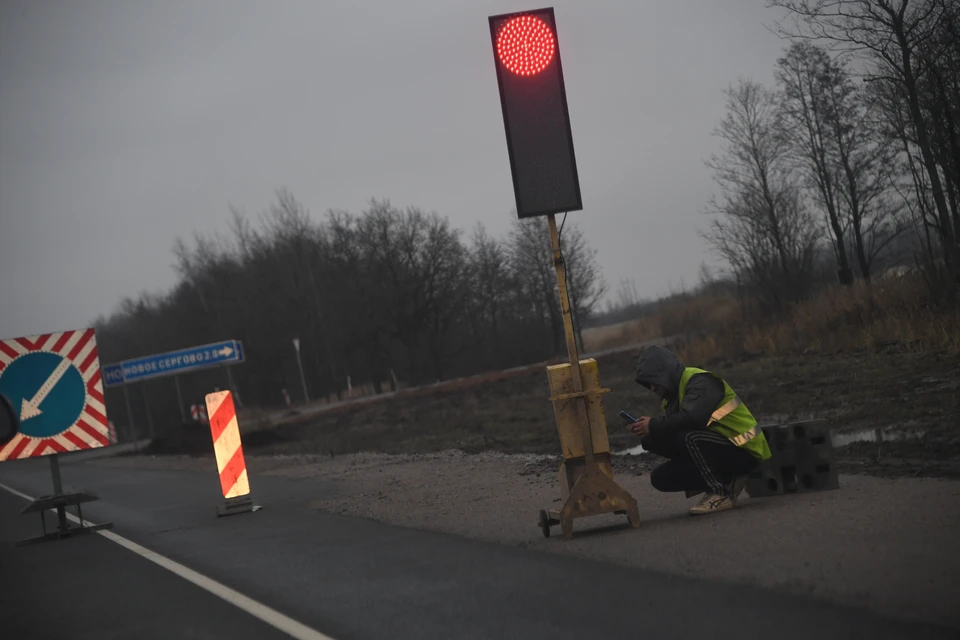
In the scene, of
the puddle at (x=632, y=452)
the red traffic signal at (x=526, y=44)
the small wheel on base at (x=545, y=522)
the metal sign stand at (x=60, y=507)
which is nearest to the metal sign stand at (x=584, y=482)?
the small wheel on base at (x=545, y=522)

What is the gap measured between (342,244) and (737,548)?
68.9 meters

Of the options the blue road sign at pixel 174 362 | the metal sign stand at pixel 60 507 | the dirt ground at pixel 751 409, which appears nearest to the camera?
the dirt ground at pixel 751 409

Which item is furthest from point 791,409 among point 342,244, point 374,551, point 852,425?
point 342,244

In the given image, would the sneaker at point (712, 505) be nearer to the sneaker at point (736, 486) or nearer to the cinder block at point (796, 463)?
the sneaker at point (736, 486)

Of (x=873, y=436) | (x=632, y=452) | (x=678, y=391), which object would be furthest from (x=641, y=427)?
(x=632, y=452)

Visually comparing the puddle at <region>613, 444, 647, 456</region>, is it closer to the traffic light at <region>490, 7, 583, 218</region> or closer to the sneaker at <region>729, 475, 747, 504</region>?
the sneaker at <region>729, 475, 747, 504</region>

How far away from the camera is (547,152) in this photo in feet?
26.6

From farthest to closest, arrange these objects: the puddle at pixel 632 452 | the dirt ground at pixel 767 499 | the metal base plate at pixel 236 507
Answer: the puddle at pixel 632 452
the metal base plate at pixel 236 507
the dirt ground at pixel 767 499

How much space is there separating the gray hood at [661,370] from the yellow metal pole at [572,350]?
50 centimetres

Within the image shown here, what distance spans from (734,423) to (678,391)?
510 mm

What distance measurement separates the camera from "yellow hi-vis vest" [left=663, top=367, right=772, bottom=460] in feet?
27.6

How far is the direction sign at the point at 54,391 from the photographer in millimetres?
13531

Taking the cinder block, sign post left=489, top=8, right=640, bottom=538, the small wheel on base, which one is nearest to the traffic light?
sign post left=489, top=8, right=640, bottom=538

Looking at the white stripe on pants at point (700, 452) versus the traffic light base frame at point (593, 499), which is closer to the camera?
the traffic light base frame at point (593, 499)
